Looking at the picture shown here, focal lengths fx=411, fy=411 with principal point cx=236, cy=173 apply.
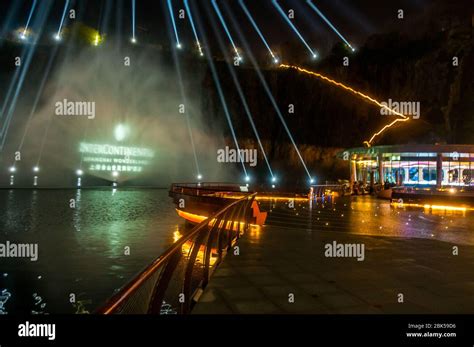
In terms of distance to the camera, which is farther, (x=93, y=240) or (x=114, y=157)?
(x=114, y=157)

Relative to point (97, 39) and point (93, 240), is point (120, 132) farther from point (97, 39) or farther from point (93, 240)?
point (93, 240)

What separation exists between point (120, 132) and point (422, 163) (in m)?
37.4

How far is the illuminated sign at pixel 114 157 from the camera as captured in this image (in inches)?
1908

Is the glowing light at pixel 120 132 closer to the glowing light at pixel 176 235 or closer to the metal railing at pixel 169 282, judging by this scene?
the glowing light at pixel 176 235

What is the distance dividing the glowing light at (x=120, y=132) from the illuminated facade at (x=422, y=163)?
98.2ft

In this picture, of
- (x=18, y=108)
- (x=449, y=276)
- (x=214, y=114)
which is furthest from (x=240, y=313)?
(x=214, y=114)

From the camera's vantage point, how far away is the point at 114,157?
50281 mm

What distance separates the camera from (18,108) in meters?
50.5

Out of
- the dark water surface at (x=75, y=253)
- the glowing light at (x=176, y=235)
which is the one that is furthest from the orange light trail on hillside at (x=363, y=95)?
the glowing light at (x=176, y=235)

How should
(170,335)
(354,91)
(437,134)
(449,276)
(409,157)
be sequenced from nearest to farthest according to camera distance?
(170,335), (449,276), (409,157), (437,134), (354,91)

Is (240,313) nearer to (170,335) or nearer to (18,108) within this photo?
(170,335)

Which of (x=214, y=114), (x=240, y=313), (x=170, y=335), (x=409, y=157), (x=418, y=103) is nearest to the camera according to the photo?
(x=170, y=335)

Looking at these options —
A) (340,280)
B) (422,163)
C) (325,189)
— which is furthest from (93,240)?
(422,163)

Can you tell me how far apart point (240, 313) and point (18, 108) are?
2129 inches
